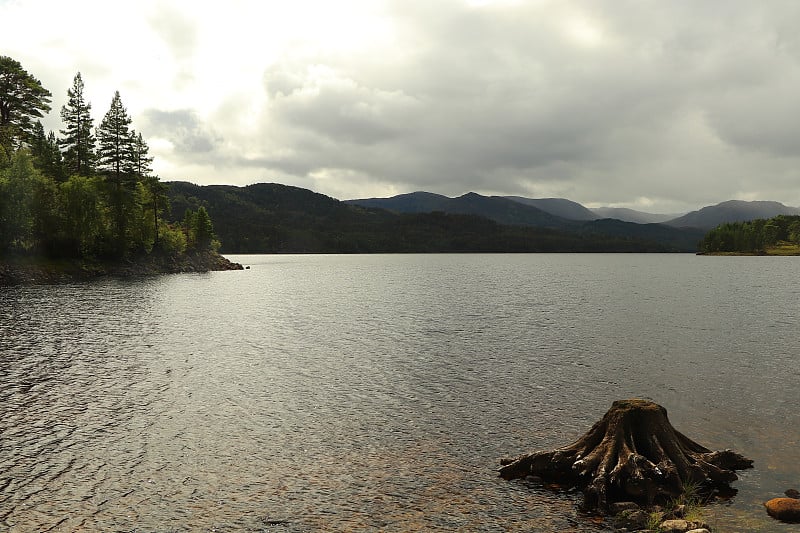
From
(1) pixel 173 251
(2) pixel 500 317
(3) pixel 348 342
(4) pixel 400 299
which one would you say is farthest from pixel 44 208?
(2) pixel 500 317

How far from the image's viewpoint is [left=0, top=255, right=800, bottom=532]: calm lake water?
56.6 feet

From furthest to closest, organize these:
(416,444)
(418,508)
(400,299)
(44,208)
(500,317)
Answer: (44,208)
(400,299)
(500,317)
(416,444)
(418,508)

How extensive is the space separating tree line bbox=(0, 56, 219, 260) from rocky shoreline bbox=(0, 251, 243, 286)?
2.25 m

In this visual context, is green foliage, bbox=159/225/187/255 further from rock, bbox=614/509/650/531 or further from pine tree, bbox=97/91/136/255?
rock, bbox=614/509/650/531

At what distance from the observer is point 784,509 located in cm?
1642

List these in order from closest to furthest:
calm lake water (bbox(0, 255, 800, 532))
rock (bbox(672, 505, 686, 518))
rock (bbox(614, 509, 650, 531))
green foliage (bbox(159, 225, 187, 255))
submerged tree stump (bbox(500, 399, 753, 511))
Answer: rock (bbox(614, 509, 650, 531)) → rock (bbox(672, 505, 686, 518)) → calm lake water (bbox(0, 255, 800, 532)) → submerged tree stump (bbox(500, 399, 753, 511)) → green foliage (bbox(159, 225, 187, 255))

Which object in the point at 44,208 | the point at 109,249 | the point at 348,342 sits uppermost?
the point at 44,208

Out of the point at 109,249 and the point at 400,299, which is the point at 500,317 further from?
the point at 109,249

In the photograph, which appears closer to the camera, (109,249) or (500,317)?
(500,317)

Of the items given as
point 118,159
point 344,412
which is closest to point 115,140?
point 118,159

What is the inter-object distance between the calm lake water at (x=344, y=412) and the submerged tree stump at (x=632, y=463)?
1087 millimetres

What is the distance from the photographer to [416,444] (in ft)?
77.5

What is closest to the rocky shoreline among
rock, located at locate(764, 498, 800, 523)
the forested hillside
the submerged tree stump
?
the forested hillside

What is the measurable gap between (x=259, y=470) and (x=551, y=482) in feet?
39.7
